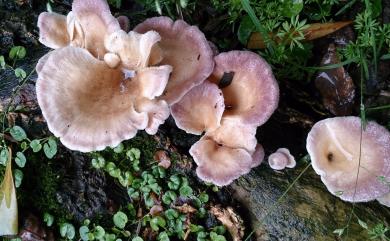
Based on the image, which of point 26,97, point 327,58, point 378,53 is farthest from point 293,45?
point 26,97

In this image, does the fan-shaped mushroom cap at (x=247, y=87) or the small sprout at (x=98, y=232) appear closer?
the fan-shaped mushroom cap at (x=247, y=87)

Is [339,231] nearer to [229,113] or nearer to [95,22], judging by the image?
[229,113]

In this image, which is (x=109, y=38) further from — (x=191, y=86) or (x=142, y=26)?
(x=191, y=86)

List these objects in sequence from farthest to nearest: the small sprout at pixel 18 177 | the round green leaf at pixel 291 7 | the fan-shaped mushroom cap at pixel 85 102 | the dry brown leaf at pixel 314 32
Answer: the dry brown leaf at pixel 314 32 < the round green leaf at pixel 291 7 < the small sprout at pixel 18 177 < the fan-shaped mushroom cap at pixel 85 102

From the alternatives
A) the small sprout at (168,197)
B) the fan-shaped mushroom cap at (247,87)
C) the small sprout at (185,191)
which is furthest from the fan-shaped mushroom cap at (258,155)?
the small sprout at (168,197)

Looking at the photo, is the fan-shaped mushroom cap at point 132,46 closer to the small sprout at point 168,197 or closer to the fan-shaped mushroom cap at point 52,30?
the fan-shaped mushroom cap at point 52,30

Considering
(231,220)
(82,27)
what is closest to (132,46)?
(82,27)

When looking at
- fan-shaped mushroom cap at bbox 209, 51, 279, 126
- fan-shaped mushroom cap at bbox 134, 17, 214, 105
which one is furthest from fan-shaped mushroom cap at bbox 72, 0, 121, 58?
fan-shaped mushroom cap at bbox 209, 51, 279, 126
